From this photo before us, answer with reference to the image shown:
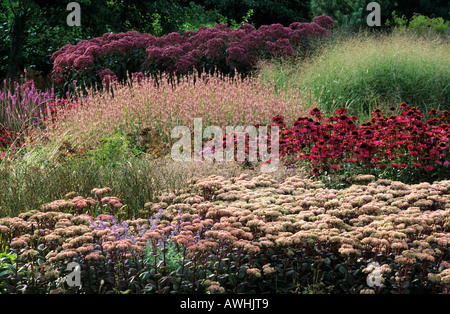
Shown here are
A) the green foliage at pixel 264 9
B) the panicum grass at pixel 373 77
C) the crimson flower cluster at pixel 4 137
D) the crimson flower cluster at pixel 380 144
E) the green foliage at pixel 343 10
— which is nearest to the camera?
the crimson flower cluster at pixel 380 144

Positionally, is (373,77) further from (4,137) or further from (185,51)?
(4,137)

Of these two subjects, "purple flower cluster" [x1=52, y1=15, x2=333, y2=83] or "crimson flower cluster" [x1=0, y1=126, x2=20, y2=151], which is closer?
"crimson flower cluster" [x1=0, y1=126, x2=20, y2=151]

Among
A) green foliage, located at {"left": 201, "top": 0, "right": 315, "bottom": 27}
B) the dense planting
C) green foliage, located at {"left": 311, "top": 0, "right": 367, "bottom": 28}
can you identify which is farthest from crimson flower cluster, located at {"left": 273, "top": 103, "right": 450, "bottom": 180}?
green foliage, located at {"left": 201, "top": 0, "right": 315, "bottom": 27}

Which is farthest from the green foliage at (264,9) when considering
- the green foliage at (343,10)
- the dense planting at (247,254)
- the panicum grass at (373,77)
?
the dense planting at (247,254)

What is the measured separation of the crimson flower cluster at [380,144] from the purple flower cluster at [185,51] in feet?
18.0

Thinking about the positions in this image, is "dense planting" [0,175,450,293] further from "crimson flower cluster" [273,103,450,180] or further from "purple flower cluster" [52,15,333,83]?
"purple flower cluster" [52,15,333,83]

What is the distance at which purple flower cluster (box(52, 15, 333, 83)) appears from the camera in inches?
442

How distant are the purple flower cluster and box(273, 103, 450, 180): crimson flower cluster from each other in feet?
18.0

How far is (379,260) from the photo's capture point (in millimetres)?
3279

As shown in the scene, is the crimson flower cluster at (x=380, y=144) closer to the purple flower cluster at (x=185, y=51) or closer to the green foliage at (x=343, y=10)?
the purple flower cluster at (x=185, y=51)

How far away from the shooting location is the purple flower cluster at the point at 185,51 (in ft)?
36.8

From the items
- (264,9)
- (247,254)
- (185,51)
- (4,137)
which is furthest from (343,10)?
(247,254)
